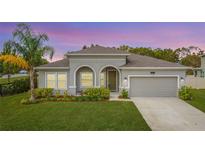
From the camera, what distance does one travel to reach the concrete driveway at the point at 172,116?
9.93 metres

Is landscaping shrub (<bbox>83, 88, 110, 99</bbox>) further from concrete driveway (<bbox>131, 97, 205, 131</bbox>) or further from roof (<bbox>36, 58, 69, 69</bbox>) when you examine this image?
roof (<bbox>36, 58, 69, 69</bbox>)

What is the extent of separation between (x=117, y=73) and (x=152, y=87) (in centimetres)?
363

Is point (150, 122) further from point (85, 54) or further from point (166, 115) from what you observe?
point (85, 54)

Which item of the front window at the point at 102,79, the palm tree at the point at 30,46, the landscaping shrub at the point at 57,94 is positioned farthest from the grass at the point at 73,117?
the front window at the point at 102,79

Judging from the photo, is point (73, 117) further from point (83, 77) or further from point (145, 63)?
point (145, 63)

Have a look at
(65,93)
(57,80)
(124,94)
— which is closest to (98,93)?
(124,94)

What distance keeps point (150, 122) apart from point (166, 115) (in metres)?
1.94

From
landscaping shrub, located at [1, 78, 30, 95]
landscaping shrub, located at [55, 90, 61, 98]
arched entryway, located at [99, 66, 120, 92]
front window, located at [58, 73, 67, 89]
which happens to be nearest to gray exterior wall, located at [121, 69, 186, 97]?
arched entryway, located at [99, 66, 120, 92]

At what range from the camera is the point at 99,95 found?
1653 cm

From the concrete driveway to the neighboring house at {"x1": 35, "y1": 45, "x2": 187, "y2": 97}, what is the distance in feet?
9.80

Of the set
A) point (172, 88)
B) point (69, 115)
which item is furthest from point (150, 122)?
point (172, 88)

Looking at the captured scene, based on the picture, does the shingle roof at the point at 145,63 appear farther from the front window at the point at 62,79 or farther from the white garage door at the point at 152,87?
the front window at the point at 62,79

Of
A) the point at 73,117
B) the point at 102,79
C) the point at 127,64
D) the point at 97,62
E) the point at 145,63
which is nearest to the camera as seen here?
the point at 73,117

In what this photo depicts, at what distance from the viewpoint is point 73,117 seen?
37.7 feet
